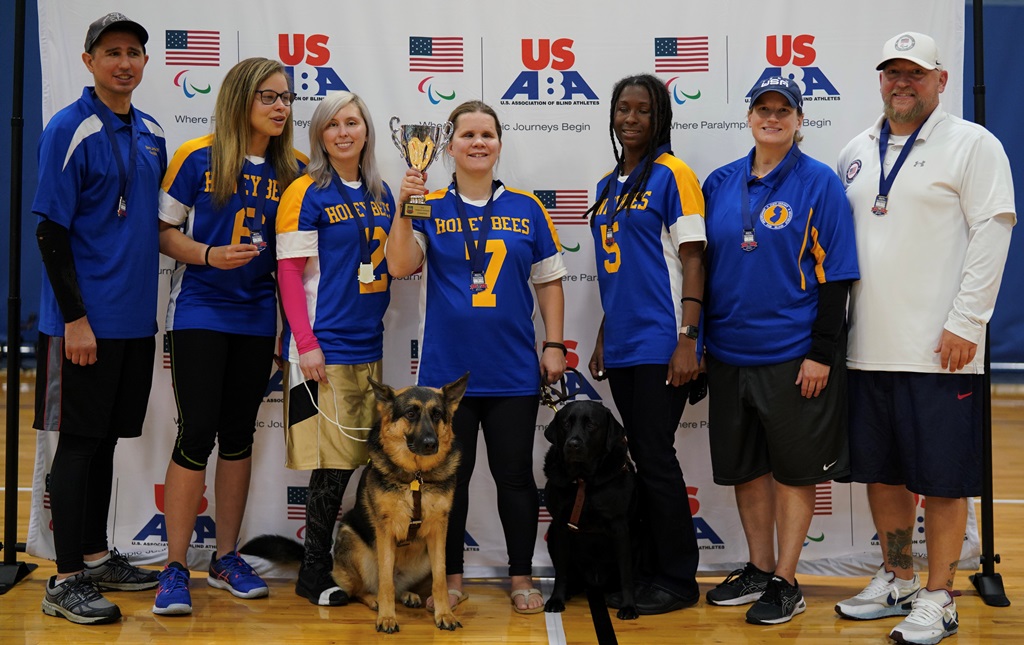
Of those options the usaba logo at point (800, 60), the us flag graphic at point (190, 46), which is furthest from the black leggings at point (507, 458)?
the us flag graphic at point (190, 46)

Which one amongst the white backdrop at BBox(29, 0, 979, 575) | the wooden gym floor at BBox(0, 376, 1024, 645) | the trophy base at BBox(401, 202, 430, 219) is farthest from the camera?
the white backdrop at BBox(29, 0, 979, 575)

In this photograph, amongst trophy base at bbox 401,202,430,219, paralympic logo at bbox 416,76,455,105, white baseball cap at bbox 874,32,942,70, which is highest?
paralympic logo at bbox 416,76,455,105

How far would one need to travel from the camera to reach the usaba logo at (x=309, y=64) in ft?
13.0

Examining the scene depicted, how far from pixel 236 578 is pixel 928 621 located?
2671mm

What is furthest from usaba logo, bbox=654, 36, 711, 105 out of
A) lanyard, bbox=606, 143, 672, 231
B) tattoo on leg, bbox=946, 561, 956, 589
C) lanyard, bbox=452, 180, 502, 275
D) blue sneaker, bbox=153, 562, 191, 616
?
blue sneaker, bbox=153, 562, 191, 616

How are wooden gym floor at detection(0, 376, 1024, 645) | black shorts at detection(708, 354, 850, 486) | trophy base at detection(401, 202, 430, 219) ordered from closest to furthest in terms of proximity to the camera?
1. trophy base at detection(401, 202, 430, 219)
2. wooden gym floor at detection(0, 376, 1024, 645)
3. black shorts at detection(708, 354, 850, 486)

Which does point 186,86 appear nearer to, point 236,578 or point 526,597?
point 236,578

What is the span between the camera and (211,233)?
347 cm

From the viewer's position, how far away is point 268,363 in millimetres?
3586

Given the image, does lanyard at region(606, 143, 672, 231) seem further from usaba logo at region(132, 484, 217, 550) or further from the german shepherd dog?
usaba logo at region(132, 484, 217, 550)

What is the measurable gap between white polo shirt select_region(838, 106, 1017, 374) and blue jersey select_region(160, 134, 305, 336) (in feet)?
7.67

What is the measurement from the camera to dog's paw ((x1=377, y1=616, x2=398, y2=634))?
10.4 ft

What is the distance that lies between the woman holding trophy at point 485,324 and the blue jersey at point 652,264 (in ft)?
0.97

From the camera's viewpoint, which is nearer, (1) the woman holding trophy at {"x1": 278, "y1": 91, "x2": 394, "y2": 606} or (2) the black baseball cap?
(2) the black baseball cap
